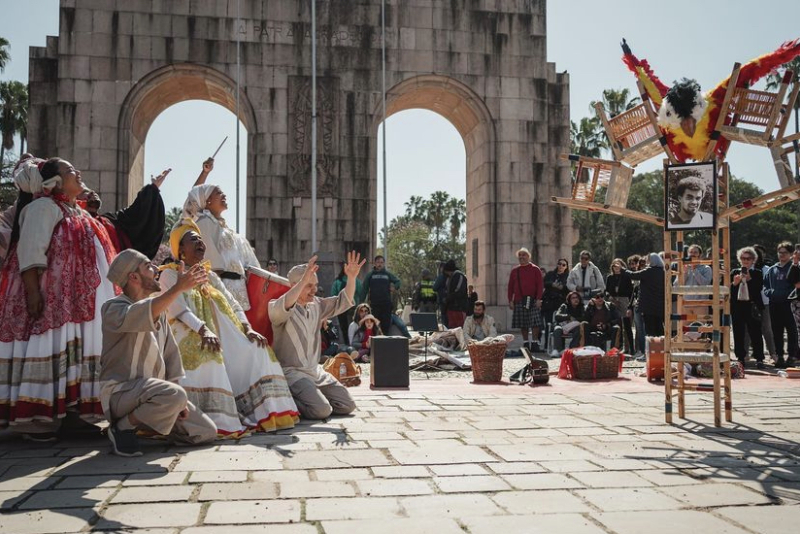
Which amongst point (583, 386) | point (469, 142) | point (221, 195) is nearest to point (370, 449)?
point (221, 195)

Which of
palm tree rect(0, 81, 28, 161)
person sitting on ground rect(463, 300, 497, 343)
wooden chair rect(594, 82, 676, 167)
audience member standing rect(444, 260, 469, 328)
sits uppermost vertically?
palm tree rect(0, 81, 28, 161)

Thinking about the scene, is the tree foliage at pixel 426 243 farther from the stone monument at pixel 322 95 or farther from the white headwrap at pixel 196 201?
the white headwrap at pixel 196 201

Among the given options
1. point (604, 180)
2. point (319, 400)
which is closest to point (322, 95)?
point (604, 180)

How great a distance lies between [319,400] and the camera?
6512mm

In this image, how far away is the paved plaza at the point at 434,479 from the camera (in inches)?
136

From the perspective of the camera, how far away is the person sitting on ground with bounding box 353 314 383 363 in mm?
12422

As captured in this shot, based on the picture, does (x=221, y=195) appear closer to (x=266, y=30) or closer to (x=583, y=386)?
(x=583, y=386)

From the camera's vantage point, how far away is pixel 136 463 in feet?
15.4

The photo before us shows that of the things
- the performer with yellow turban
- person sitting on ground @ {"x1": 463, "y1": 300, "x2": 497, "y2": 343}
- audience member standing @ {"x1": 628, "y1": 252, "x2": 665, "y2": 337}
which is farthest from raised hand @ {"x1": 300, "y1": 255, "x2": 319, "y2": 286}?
audience member standing @ {"x1": 628, "y1": 252, "x2": 665, "y2": 337}

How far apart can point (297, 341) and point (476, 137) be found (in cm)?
1361

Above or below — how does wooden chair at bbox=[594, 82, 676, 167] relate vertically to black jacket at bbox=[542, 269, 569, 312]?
above

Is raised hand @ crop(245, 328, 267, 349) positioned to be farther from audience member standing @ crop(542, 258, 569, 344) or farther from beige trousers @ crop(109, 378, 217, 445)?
audience member standing @ crop(542, 258, 569, 344)

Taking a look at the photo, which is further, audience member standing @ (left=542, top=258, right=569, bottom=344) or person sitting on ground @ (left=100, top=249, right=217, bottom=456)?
audience member standing @ (left=542, top=258, right=569, bottom=344)

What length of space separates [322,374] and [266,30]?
12932mm
